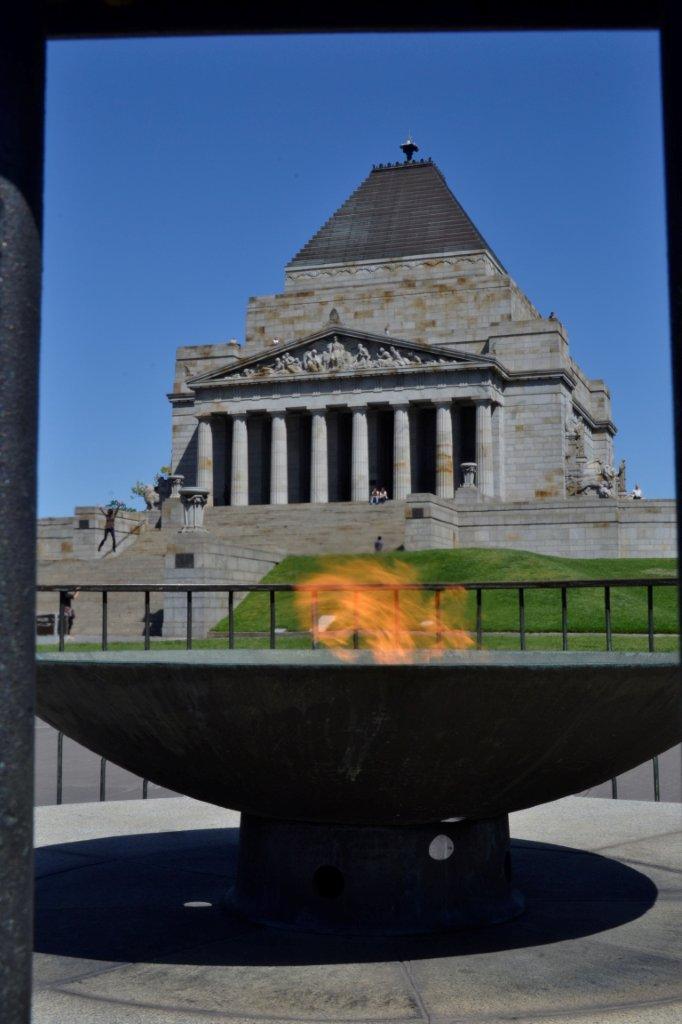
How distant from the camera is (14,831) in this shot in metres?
1.43

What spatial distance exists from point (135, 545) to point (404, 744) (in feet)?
147

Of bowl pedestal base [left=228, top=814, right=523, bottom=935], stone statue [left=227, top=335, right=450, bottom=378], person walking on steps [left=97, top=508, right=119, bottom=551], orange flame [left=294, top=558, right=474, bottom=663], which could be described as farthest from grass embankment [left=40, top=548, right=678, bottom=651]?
stone statue [left=227, top=335, right=450, bottom=378]

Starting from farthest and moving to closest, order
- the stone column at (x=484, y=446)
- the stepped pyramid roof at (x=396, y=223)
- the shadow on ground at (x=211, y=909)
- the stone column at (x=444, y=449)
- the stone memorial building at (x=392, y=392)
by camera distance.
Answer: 1. the stepped pyramid roof at (x=396, y=223)
2. the stone memorial building at (x=392, y=392)
3. the stone column at (x=444, y=449)
4. the stone column at (x=484, y=446)
5. the shadow on ground at (x=211, y=909)

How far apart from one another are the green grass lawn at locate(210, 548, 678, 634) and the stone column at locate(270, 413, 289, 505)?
864 inches

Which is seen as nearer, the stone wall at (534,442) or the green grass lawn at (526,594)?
the green grass lawn at (526,594)

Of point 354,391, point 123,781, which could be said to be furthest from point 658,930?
point 354,391

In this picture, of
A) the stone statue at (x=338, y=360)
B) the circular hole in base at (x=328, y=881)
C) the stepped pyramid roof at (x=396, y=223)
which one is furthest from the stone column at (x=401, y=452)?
the circular hole in base at (x=328, y=881)

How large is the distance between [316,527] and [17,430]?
1900 inches

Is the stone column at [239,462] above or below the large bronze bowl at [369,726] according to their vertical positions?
above

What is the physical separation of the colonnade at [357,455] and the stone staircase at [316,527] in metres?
7.59

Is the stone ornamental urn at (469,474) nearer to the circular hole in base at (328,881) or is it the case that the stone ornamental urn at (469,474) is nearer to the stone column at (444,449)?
the stone column at (444,449)

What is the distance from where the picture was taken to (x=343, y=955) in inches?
183

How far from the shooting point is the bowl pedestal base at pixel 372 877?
503cm

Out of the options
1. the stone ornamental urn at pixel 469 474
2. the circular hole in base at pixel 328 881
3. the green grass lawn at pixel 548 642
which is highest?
the stone ornamental urn at pixel 469 474
